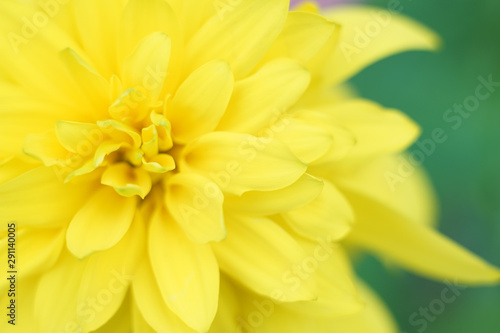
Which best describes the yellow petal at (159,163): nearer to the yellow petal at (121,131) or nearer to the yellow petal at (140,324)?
the yellow petal at (121,131)

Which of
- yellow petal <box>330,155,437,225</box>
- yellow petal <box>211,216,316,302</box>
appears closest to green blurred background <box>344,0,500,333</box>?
yellow petal <box>330,155,437,225</box>

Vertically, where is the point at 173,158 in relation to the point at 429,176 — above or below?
above

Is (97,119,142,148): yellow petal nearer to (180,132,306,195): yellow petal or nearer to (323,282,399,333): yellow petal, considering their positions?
(180,132,306,195): yellow petal

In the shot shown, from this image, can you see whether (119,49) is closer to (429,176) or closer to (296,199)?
(296,199)

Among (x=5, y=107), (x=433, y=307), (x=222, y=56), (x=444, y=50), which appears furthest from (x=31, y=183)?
(x=444, y=50)

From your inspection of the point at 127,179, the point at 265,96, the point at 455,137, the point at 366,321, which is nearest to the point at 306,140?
the point at 265,96

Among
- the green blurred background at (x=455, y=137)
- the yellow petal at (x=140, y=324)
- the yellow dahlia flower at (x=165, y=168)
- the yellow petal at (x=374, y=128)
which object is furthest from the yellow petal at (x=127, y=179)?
the green blurred background at (x=455, y=137)
